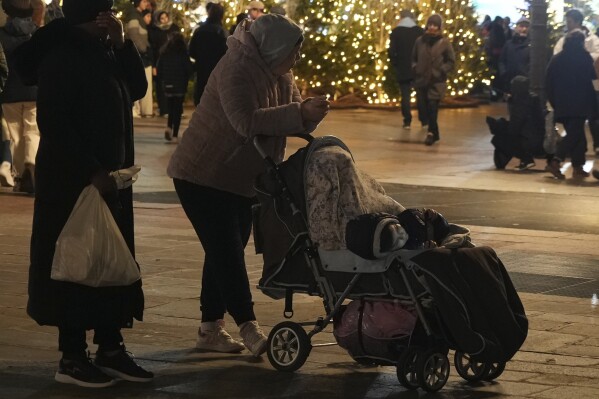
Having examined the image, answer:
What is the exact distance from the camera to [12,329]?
7.70m

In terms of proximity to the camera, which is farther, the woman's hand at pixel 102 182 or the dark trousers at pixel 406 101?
the dark trousers at pixel 406 101

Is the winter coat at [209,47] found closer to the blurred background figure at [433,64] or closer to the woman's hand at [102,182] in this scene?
the blurred background figure at [433,64]

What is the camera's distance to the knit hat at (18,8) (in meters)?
13.6

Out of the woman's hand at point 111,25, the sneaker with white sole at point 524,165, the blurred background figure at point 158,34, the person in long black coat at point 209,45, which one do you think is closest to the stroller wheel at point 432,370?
the woman's hand at point 111,25

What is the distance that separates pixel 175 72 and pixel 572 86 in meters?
6.75

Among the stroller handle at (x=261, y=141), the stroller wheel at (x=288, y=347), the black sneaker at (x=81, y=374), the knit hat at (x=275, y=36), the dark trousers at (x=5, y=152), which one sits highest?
the knit hat at (x=275, y=36)

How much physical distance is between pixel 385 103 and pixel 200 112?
23030mm

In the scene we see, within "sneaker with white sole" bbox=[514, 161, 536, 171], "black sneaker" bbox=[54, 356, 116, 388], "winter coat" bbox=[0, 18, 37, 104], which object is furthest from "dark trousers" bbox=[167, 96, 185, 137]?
"black sneaker" bbox=[54, 356, 116, 388]

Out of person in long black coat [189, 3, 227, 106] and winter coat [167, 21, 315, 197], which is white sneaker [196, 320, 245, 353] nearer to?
winter coat [167, 21, 315, 197]

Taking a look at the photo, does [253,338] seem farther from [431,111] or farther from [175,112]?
[431,111]

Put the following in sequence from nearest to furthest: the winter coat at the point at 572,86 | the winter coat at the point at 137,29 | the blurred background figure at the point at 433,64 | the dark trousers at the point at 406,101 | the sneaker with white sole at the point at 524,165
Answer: the winter coat at the point at 572,86 → the sneaker with white sole at the point at 524,165 → the blurred background figure at the point at 433,64 → the winter coat at the point at 137,29 → the dark trousers at the point at 406,101

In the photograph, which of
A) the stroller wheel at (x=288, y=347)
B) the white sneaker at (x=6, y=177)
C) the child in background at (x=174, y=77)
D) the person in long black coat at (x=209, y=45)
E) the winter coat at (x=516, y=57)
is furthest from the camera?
the winter coat at (x=516, y=57)

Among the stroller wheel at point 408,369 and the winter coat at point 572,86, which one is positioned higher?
the winter coat at point 572,86

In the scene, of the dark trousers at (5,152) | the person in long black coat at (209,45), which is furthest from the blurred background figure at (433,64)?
the dark trousers at (5,152)
